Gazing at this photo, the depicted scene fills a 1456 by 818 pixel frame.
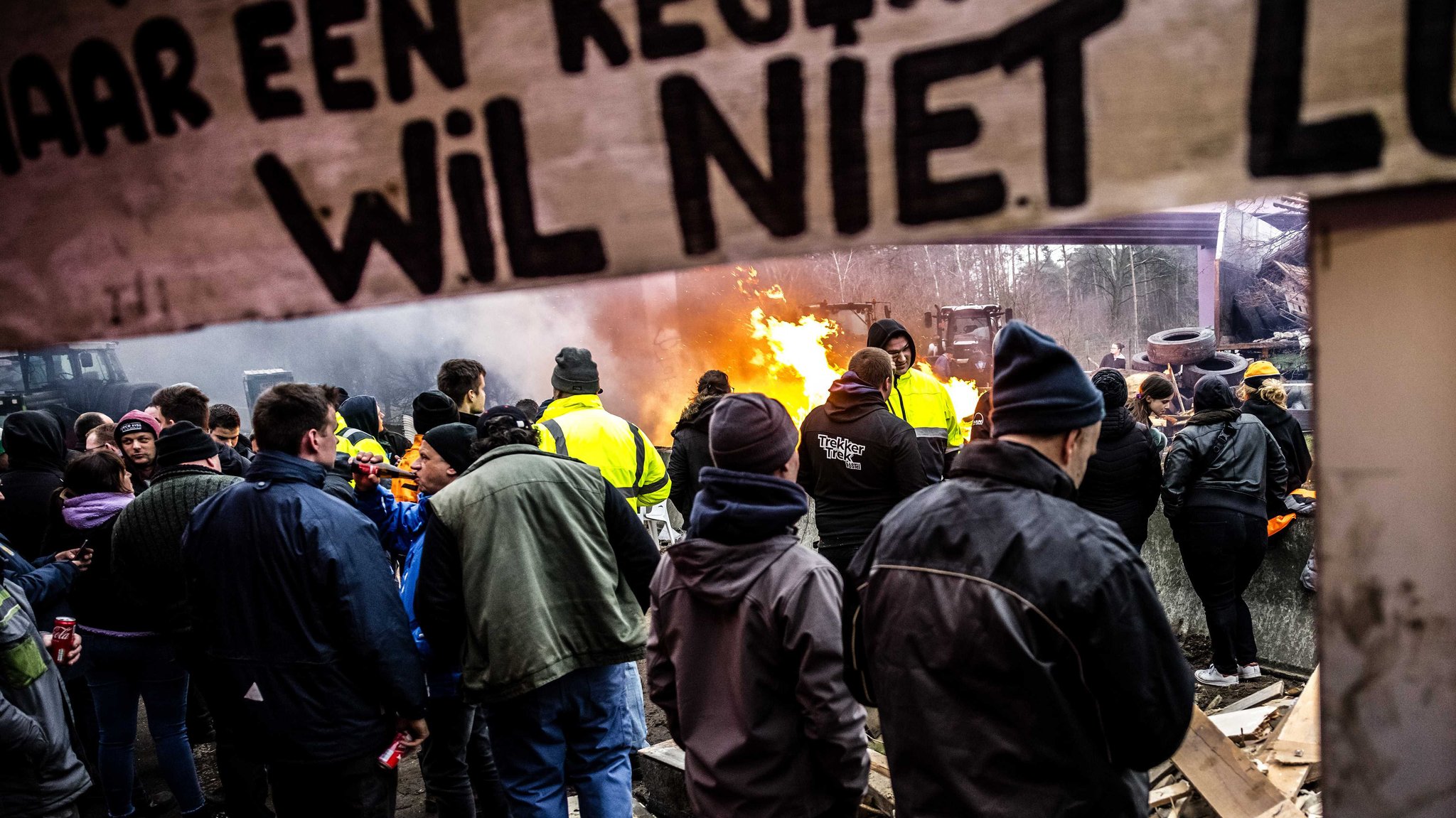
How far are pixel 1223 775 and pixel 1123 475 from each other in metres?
2.67

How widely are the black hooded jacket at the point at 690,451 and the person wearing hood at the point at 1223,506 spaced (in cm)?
333

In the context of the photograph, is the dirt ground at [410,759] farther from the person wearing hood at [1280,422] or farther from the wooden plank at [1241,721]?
the person wearing hood at [1280,422]

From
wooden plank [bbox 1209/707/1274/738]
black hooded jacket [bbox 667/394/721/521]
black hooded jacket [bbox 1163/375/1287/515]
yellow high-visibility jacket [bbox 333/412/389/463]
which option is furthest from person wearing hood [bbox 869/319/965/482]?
yellow high-visibility jacket [bbox 333/412/389/463]

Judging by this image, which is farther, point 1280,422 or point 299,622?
point 1280,422

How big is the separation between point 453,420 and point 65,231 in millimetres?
4001

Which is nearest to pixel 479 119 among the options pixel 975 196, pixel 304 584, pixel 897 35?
pixel 897 35

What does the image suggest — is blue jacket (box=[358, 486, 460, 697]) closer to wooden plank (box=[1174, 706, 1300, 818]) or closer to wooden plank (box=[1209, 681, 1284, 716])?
wooden plank (box=[1174, 706, 1300, 818])

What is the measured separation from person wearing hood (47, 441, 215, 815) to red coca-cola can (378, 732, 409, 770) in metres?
1.69

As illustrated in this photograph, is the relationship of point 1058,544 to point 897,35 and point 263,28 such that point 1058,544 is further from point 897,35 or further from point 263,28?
point 263,28

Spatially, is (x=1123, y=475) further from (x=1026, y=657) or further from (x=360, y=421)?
(x=360, y=421)

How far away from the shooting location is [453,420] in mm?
5621

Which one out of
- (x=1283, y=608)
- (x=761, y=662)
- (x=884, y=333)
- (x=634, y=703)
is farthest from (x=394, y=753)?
(x=1283, y=608)

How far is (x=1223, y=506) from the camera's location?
6496 millimetres

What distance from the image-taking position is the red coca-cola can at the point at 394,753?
12.2ft
